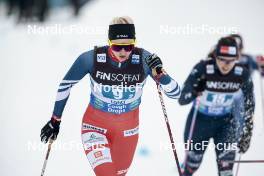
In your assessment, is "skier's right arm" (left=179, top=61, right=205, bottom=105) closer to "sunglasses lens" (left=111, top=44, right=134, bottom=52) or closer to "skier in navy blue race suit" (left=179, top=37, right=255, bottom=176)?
"skier in navy blue race suit" (left=179, top=37, right=255, bottom=176)

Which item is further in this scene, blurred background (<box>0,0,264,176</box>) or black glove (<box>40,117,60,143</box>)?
blurred background (<box>0,0,264,176</box>)

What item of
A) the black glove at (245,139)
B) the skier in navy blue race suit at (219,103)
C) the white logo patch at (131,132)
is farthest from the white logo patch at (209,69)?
the white logo patch at (131,132)

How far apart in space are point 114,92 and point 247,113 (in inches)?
51.6

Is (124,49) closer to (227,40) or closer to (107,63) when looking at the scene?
(107,63)

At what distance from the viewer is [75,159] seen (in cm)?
412

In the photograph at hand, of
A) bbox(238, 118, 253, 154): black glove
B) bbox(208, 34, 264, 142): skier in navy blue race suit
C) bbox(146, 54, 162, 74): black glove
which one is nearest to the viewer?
bbox(146, 54, 162, 74): black glove

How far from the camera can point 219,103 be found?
3.86 meters

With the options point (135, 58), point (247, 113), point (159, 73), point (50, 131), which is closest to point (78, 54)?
point (50, 131)

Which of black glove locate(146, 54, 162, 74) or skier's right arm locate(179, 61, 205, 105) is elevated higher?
black glove locate(146, 54, 162, 74)

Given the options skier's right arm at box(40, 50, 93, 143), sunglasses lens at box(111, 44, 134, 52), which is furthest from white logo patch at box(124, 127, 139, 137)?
sunglasses lens at box(111, 44, 134, 52)

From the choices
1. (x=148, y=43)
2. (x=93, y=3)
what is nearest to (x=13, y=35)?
(x=93, y=3)

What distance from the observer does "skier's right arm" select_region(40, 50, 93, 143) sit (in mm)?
3379

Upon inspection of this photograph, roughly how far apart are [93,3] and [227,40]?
113 inches

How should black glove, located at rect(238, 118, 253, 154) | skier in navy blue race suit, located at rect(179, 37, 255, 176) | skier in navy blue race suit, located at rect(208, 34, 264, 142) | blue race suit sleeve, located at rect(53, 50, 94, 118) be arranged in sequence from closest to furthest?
blue race suit sleeve, located at rect(53, 50, 94, 118), skier in navy blue race suit, located at rect(179, 37, 255, 176), skier in navy blue race suit, located at rect(208, 34, 264, 142), black glove, located at rect(238, 118, 253, 154)
